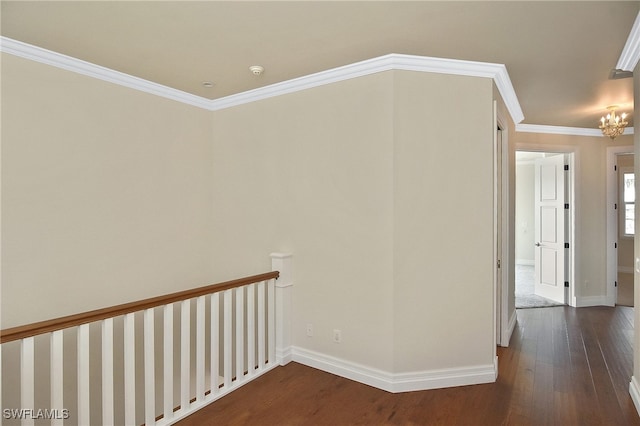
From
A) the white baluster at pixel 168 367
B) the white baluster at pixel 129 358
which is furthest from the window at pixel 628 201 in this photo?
the white baluster at pixel 129 358

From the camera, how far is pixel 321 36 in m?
2.44

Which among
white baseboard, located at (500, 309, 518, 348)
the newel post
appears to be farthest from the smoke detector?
white baseboard, located at (500, 309, 518, 348)

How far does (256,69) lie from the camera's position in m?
2.96

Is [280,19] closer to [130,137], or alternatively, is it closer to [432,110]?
[432,110]

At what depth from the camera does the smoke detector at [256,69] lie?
2.93 m

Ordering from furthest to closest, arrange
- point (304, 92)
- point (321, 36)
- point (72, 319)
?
1. point (304, 92)
2. point (321, 36)
3. point (72, 319)

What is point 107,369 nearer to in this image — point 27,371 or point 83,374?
point 83,374

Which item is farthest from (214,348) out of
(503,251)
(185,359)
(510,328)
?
(510,328)

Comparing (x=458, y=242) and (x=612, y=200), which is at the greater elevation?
(x=612, y=200)

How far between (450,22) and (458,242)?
1.60 metres

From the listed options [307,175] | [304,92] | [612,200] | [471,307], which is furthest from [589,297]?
[304,92]

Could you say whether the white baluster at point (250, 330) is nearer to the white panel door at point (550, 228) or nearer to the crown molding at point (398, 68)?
the crown molding at point (398, 68)

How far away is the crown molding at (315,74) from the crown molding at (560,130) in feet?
5.56

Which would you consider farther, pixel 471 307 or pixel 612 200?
pixel 612 200
